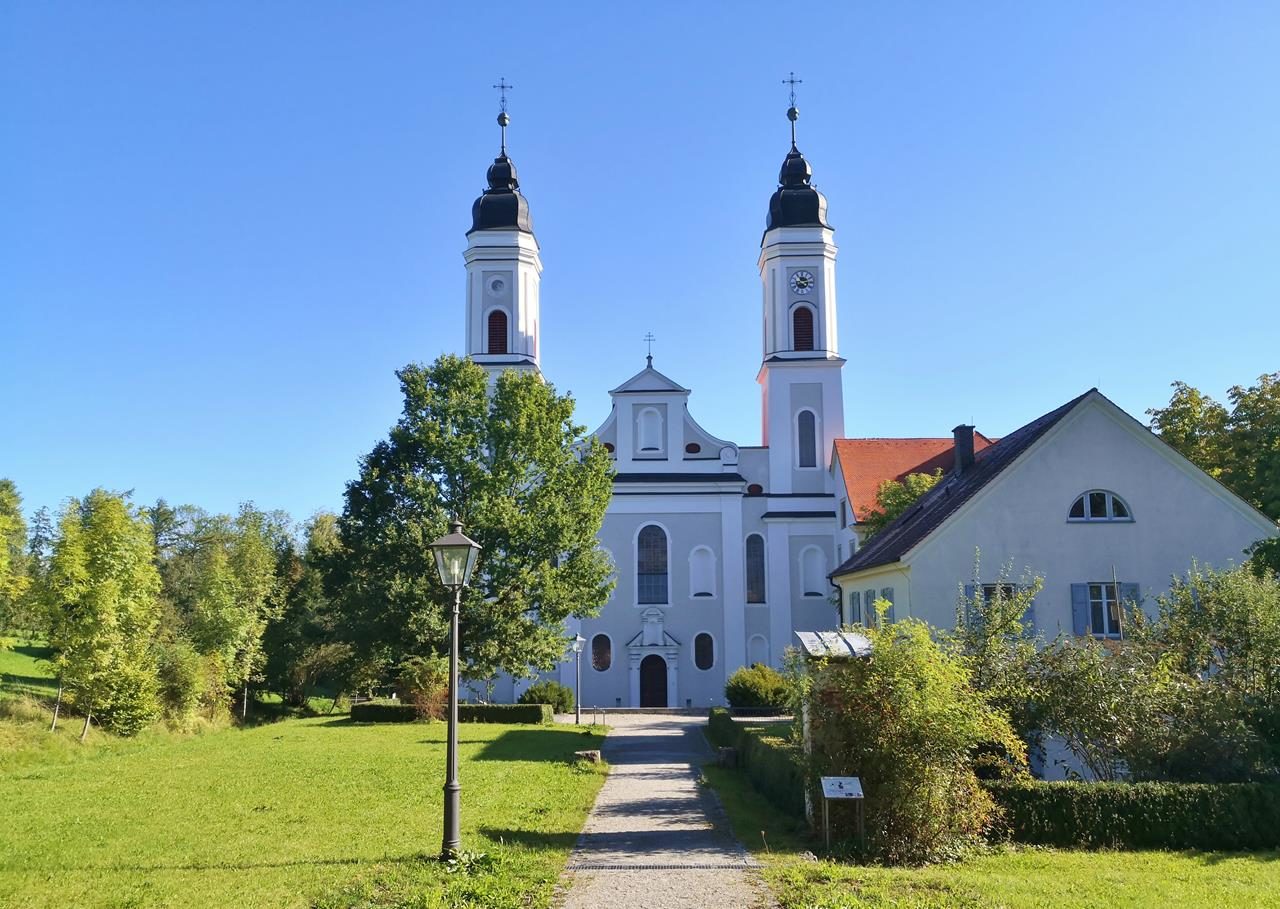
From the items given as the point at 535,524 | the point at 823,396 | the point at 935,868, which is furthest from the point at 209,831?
the point at 823,396

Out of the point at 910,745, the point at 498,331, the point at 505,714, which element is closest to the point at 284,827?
the point at 910,745

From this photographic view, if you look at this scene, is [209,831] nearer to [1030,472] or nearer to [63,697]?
[1030,472]

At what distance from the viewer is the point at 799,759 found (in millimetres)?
13555

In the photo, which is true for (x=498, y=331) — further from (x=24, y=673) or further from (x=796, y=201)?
(x=24, y=673)

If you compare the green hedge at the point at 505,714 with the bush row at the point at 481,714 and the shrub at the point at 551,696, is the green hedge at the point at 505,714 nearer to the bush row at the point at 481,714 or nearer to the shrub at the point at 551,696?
the bush row at the point at 481,714

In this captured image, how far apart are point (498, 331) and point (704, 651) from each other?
17566 mm

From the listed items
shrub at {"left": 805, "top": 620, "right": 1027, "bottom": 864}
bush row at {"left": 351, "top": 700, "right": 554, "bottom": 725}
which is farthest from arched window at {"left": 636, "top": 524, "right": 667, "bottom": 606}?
shrub at {"left": 805, "top": 620, "right": 1027, "bottom": 864}

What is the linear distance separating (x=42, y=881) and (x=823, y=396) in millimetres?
41205

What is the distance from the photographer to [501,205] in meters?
50.0

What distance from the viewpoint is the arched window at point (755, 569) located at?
47.8 meters

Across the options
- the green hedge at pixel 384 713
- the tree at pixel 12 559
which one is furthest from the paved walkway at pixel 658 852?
the tree at pixel 12 559

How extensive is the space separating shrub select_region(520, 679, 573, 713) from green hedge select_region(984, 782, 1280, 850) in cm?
2955

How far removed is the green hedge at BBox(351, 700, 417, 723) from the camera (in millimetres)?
36000

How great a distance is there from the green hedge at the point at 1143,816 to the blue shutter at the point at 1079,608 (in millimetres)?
8749
